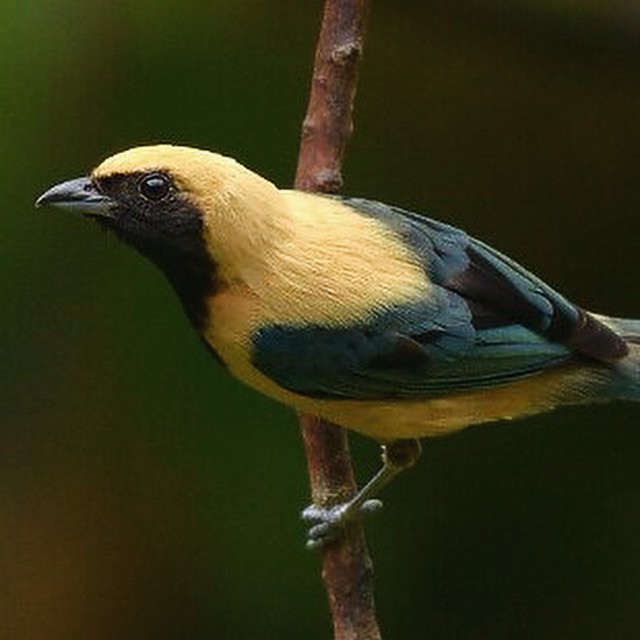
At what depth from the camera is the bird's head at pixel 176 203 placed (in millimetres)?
3021

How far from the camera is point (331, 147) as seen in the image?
141 inches

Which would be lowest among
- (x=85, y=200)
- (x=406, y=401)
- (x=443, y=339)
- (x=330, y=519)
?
(x=330, y=519)

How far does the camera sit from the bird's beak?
3049mm

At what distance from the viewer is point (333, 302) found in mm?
3172

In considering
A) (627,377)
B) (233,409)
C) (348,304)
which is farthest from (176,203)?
(233,409)

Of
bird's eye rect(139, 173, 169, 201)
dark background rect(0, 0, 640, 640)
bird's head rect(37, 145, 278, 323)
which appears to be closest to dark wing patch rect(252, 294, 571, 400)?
bird's head rect(37, 145, 278, 323)

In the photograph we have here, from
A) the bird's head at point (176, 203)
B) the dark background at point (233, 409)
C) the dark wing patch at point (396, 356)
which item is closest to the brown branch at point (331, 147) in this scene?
the dark wing patch at point (396, 356)

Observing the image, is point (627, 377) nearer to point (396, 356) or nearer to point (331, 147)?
point (396, 356)

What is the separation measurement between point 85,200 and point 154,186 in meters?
0.11

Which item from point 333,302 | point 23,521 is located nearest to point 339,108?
point 333,302

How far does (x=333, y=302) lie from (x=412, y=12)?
6.12 ft

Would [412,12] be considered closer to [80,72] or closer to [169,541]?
[80,72]

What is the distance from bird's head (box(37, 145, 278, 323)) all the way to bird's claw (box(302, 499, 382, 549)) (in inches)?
19.2

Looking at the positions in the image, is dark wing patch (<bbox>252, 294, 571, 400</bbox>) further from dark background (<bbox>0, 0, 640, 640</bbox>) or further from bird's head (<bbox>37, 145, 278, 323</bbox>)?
dark background (<bbox>0, 0, 640, 640</bbox>)
